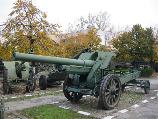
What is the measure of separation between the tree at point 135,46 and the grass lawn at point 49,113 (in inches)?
812

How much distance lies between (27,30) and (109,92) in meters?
10.8

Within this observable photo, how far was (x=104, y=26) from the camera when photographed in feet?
199

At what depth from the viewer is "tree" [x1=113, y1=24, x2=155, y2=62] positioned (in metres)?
30.7

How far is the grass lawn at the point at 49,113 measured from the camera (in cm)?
934

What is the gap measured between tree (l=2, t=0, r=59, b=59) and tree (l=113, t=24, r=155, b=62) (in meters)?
11.9

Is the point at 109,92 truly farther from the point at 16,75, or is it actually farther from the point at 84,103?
the point at 16,75

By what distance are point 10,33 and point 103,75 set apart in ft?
35.4

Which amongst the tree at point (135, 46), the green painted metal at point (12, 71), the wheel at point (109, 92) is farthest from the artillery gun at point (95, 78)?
the tree at point (135, 46)

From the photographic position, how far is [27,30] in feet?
65.5

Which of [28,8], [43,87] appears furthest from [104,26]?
[43,87]

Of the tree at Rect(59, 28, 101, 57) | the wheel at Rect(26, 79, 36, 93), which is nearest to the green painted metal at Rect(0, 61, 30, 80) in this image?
the wheel at Rect(26, 79, 36, 93)

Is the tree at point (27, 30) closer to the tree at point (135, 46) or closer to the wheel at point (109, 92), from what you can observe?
the wheel at point (109, 92)

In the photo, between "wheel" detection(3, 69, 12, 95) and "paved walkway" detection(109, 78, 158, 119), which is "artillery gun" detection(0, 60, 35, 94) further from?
"paved walkway" detection(109, 78, 158, 119)

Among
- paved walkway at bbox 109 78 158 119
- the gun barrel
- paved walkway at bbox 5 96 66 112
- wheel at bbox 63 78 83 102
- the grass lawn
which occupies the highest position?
the gun barrel
